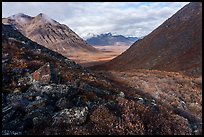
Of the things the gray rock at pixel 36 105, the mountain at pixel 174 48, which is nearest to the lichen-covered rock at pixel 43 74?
the gray rock at pixel 36 105

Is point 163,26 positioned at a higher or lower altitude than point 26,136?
higher

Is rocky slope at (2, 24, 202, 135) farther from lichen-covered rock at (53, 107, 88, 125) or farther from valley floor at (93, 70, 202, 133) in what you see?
valley floor at (93, 70, 202, 133)

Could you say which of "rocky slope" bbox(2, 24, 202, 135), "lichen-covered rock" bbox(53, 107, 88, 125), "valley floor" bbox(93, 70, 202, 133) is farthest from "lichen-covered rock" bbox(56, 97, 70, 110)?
"valley floor" bbox(93, 70, 202, 133)

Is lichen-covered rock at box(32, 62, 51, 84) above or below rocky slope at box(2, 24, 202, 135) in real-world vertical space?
above

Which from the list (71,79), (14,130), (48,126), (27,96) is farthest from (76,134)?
(71,79)

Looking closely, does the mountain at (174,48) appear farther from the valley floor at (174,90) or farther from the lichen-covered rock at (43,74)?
the lichen-covered rock at (43,74)

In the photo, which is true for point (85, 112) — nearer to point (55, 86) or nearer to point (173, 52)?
point (55, 86)
